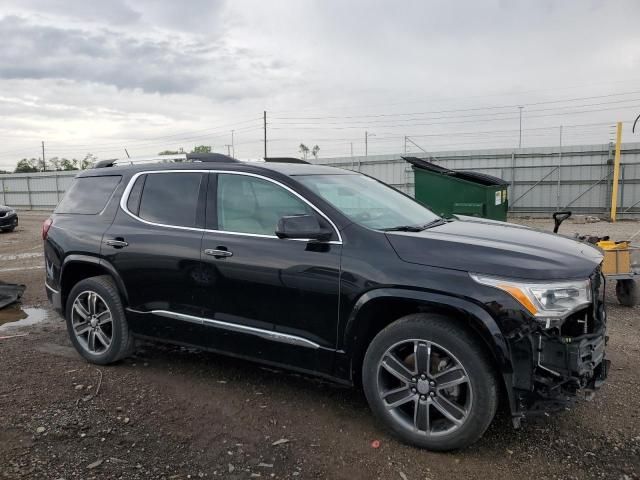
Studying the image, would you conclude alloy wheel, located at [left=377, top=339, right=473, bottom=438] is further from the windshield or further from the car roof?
the car roof

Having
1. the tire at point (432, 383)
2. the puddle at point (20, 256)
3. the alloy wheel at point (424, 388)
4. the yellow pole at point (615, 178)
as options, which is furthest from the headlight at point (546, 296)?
the yellow pole at point (615, 178)

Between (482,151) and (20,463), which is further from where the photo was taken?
(482,151)

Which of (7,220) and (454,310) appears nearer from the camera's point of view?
(454,310)

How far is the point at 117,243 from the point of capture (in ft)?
14.3

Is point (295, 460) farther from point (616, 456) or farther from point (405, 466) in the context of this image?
point (616, 456)

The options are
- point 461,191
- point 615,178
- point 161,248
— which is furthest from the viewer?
point 615,178

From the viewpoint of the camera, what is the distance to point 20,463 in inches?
121

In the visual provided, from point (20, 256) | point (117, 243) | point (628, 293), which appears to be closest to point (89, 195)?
point (117, 243)

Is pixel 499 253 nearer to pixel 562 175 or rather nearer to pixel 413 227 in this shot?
pixel 413 227

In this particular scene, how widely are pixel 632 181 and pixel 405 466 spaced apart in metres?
20.3

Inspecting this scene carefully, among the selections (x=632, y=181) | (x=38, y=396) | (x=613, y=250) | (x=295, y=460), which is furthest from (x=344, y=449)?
(x=632, y=181)

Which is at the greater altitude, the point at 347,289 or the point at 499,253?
the point at 499,253

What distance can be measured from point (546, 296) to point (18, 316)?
6043 mm

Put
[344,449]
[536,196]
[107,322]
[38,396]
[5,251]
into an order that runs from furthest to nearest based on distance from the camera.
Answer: [536,196] < [5,251] < [107,322] < [38,396] < [344,449]
